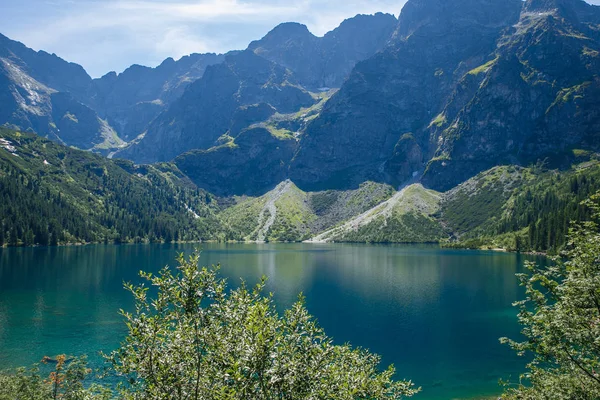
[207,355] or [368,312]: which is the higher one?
[207,355]

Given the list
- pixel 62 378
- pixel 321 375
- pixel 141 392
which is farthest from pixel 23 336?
pixel 321 375

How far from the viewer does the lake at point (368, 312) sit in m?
58.8

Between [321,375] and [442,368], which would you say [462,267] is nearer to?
[442,368]

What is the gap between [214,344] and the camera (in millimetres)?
16359

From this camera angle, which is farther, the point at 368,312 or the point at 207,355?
the point at 368,312

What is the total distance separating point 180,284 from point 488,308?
91.9m

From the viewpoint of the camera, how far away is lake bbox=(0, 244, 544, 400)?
58812 mm

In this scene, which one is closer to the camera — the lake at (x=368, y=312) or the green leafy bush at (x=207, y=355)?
the green leafy bush at (x=207, y=355)

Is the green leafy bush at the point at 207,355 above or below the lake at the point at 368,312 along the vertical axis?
above

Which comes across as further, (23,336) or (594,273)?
(23,336)

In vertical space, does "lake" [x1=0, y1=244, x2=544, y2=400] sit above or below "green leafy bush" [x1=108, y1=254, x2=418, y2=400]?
below

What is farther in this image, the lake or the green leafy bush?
the lake

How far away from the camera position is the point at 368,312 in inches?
3487

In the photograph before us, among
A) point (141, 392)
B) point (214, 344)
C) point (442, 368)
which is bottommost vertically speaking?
point (442, 368)
